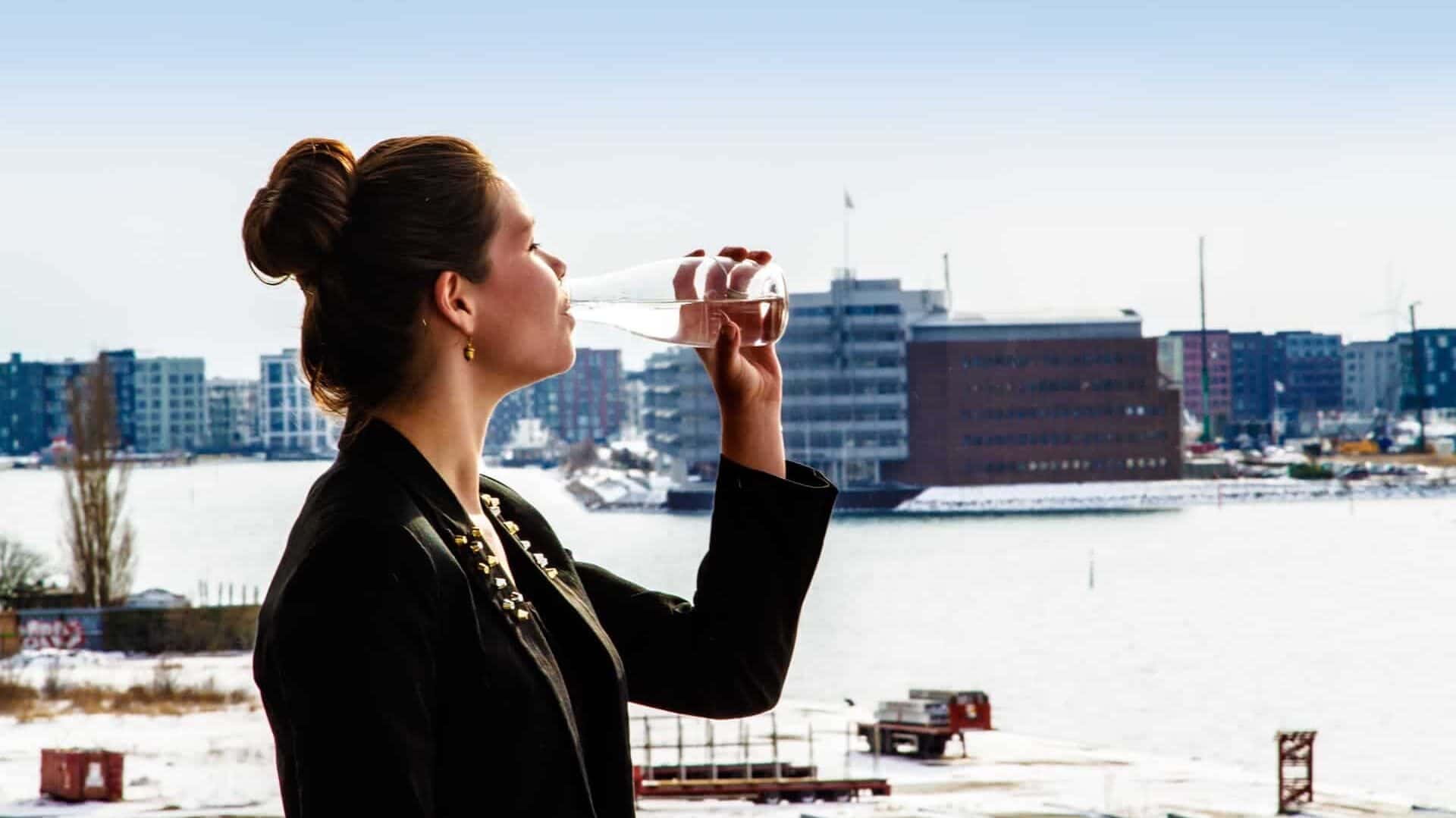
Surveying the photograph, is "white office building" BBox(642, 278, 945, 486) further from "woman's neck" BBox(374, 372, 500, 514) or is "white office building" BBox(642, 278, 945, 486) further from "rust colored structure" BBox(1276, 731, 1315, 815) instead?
"woman's neck" BBox(374, 372, 500, 514)

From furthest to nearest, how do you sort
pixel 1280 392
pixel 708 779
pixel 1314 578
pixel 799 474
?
pixel 1280 392
pixel 1314 578
pixel 708 779
pixel 799 474

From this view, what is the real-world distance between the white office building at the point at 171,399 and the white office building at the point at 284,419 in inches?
87.8

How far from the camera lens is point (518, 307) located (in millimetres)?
787

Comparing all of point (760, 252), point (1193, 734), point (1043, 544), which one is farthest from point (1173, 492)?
point (760, 252)

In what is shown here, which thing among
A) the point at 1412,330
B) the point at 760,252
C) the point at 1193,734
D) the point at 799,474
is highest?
the point at 1412,330

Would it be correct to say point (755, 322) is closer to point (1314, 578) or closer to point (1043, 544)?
point (1314, 578)

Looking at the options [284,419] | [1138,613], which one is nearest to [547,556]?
[1138,613]

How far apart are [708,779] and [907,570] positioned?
79.7 feet

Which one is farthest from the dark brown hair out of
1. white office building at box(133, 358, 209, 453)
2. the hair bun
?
white office building at box(133, 358, 209, 453)

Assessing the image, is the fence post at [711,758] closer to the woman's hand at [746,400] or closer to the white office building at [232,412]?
the woman's hand at [746,400]

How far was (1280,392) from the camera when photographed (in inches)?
2938

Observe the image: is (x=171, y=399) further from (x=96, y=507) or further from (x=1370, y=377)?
(x=96, y=507)

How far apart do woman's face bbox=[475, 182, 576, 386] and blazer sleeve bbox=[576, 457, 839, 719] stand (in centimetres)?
15

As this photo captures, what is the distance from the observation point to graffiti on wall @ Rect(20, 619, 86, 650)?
22.0m
